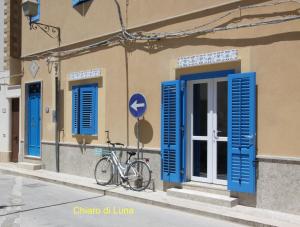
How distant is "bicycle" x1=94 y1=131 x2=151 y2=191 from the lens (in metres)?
10.2

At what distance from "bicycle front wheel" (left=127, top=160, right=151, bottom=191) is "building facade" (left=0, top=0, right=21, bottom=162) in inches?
300

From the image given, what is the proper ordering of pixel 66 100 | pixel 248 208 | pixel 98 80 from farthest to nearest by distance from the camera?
pixel 66 100 → pixel 98 80 → pixel 248 208

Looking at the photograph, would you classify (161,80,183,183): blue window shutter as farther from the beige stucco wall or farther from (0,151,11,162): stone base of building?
(0,151,11,162): stone base of building

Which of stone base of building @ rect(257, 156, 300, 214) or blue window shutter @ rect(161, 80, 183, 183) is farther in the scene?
blue window shutter @ rect(161, 80, 183, 183)

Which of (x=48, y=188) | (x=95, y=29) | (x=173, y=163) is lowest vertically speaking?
(x=48, y=188)

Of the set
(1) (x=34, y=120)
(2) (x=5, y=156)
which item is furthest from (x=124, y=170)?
(2) (x=5, y=156)

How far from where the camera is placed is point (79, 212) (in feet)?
27.6

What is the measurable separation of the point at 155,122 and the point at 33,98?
660 centimetres

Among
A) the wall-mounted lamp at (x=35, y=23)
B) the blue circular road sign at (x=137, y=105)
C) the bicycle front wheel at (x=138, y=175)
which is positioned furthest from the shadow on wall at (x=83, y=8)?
the bicycle front wheel at (x=138, y=175)

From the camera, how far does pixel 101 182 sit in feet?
37.0

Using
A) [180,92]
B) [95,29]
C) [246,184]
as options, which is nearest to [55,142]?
[95,29]

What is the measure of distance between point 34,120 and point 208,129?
7852mm

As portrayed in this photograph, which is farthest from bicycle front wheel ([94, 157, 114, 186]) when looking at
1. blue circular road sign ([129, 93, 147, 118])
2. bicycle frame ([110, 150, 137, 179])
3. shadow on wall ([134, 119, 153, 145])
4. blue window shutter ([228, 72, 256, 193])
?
blue window shutter ([228, 72, 256, 193])

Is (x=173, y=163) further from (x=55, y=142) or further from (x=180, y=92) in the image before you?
(x=55, y=142)
